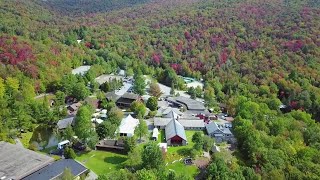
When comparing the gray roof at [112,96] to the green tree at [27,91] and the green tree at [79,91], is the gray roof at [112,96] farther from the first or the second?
the green tree at [27,91]

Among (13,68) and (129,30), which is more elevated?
(13,68)

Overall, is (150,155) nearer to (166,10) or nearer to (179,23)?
(179,23)

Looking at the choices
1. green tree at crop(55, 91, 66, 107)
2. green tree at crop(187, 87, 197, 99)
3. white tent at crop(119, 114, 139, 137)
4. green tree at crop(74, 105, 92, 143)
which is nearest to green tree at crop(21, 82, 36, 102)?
green tree at crop(55, 91, 66, 107)

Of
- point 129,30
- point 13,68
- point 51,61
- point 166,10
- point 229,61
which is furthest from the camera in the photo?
point 166,10

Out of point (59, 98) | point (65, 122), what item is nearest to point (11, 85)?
point (59, 98)

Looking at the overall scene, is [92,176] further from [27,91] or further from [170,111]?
[27,91]

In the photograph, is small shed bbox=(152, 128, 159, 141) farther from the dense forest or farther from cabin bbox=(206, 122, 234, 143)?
the dense forest

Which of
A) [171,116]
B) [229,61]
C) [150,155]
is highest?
[150,155]

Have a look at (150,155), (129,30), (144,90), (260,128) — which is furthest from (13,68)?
(129,30)
